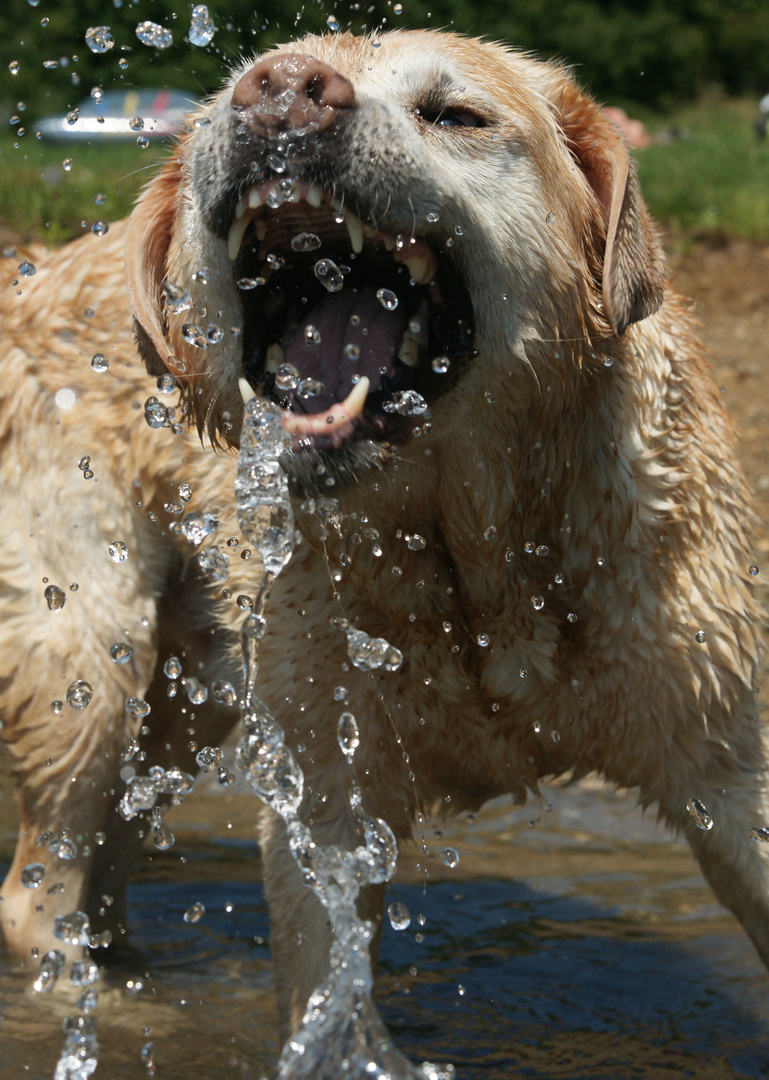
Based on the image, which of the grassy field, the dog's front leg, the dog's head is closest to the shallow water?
the dog's front leg

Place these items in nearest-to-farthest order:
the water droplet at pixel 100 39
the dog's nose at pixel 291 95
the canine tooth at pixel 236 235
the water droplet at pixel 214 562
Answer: the dog's nose at pixel 291 95 < the canine tooth at pixel 236 235 < the water droplet at pixel 100 39 < the water droplet at pixel 214 562

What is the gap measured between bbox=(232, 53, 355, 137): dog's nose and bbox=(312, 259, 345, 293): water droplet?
0.91 feet

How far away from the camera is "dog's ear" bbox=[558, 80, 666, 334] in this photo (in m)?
2.97

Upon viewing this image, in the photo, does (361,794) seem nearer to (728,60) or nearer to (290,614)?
(290,614)

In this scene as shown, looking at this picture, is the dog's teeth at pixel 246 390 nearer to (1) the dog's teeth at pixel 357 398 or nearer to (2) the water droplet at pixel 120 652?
(1) the dog's teeth at pixel 357 398

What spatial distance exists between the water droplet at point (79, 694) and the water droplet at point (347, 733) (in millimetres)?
1046

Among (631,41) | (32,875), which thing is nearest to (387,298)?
(32,875)

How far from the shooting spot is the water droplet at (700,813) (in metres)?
3.25

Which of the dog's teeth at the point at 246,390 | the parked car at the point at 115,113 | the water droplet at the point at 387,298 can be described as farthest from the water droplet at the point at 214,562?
the parked car at the point at 115,113

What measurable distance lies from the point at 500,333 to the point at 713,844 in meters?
1.32

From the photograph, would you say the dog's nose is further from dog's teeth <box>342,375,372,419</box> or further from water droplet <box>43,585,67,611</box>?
water droplet <box>43,585,67,611</box>

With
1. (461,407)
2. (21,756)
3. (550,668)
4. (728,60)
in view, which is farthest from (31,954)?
(728,60)

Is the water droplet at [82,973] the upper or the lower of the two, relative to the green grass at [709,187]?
upper

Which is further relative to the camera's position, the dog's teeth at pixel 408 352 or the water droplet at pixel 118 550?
the water droplet at pixel 118 550
